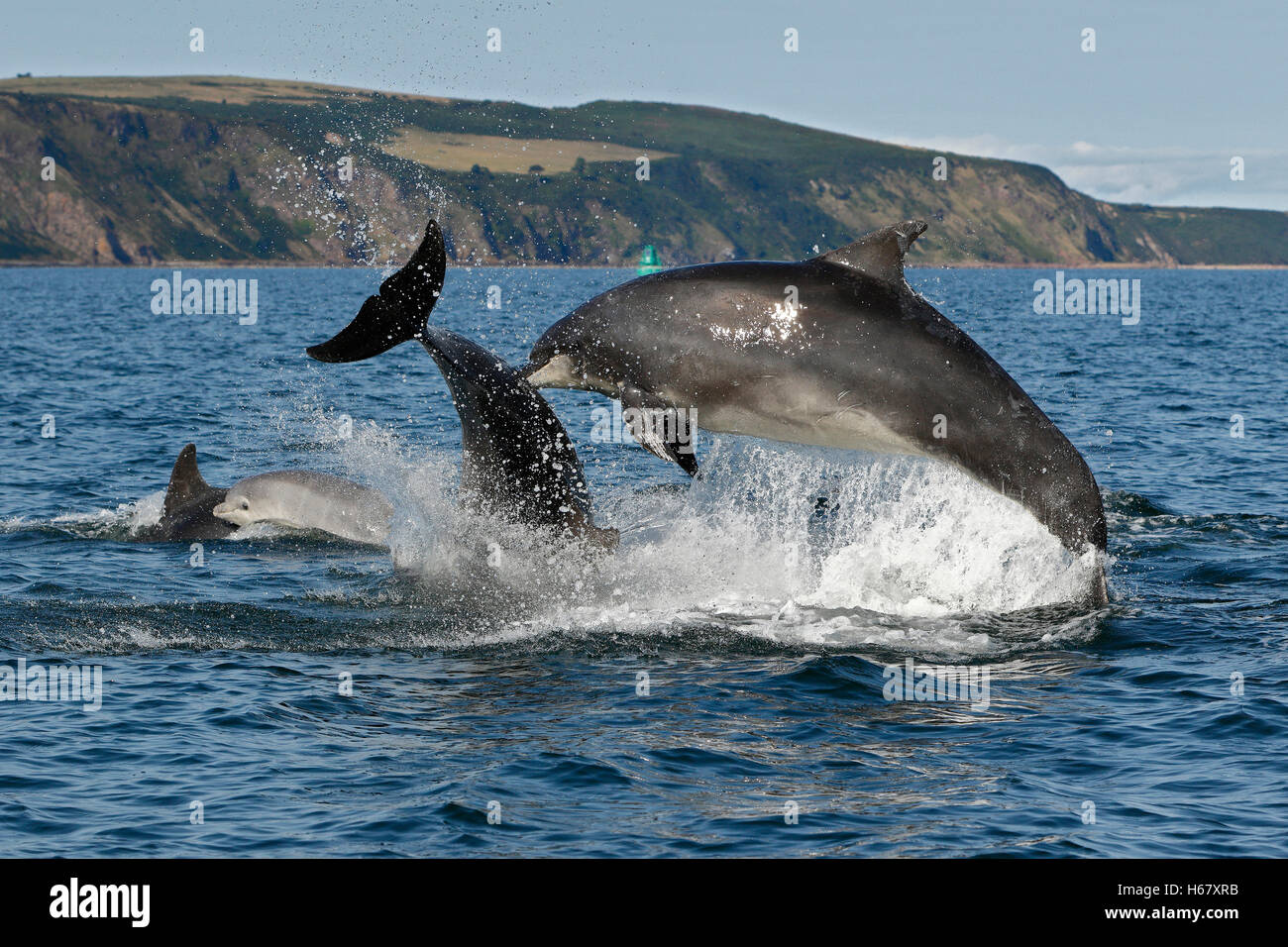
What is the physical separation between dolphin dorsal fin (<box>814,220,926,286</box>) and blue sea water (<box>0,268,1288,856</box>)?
2.47 metres

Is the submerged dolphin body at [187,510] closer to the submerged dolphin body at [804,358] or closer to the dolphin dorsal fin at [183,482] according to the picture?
the dolphin dorsal fin at [183,482]

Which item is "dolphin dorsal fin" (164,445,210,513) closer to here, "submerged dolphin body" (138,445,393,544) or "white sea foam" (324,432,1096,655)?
"submerged dolphin body" (138,445,393,544)

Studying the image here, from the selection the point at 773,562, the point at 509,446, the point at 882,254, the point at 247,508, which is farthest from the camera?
the point at 247,508

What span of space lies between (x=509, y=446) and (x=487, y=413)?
49cm

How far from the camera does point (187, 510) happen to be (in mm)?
→ 23141

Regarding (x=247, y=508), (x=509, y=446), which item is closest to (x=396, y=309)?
(x=509, y=446)

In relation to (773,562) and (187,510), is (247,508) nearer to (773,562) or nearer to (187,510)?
(187,510)

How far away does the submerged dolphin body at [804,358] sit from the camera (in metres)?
15.1

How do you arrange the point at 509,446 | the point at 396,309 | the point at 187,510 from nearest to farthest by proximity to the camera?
the point at 396,309 < the point at 509,446 < the point at 187,510

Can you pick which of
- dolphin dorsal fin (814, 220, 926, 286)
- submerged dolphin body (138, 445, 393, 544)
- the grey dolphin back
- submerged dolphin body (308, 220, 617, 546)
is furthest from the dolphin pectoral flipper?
submerged dolphin body (138, 445, 393, 544)

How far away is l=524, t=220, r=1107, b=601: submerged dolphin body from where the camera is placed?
593 inches

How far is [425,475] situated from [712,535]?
15.0 ft

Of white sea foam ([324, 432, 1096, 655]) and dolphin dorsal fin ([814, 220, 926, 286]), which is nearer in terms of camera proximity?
dolphin dorsal fin ([814, 220, 926, 286])
